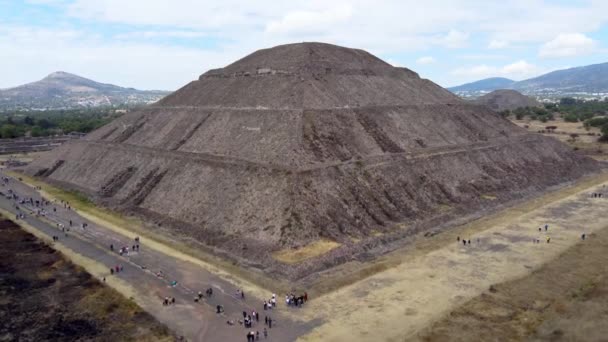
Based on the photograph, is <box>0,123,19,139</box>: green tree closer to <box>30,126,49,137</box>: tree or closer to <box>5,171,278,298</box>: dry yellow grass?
<box>30,126,49,137</box>: tree

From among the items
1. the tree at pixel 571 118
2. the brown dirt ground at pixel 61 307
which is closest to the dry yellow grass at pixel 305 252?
the brown dirt ground at pixel 61 307

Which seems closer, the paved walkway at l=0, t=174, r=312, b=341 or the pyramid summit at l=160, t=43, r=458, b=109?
the paved walkway at l=0, t=174, r=312, b=341

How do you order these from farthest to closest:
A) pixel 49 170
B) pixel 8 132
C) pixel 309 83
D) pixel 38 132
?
pixel 38 132, pixel 8 132, pixel 49 170, pixel 309 83

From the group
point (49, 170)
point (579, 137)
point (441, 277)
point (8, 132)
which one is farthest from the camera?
point (8, 132)

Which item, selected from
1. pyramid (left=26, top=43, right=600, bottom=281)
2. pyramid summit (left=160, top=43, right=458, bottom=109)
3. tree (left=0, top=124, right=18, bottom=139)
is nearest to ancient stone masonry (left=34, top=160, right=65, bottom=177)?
Answer: pyramid (left=26, top=43, right=600, bottom=281)

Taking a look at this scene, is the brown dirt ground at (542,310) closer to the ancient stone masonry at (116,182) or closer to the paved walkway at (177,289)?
the paved walkway at (177,289)

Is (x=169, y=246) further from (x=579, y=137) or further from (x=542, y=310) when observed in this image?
(x=579, y=137)

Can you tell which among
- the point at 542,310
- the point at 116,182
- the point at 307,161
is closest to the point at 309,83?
the point at 307,161
